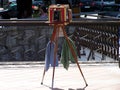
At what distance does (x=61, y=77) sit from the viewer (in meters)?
7.61

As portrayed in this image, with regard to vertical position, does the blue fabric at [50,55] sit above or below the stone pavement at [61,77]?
above

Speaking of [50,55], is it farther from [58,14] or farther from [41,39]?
[41,39]

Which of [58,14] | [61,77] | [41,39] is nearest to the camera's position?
[58,14]

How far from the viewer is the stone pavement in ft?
22.5

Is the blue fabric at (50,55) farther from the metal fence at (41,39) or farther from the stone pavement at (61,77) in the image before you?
the metal fence at (41,39)

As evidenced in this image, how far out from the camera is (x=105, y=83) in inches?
278

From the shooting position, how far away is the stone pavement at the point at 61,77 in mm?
6867

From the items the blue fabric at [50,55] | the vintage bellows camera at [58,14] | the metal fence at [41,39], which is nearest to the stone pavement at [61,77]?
the blue fabric at [50,55]

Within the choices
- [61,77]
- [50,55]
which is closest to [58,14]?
[50,55]

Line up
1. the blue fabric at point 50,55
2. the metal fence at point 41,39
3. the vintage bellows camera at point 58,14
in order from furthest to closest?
the metal fence at point 41,39 < the blue fabric at point 50,55 < the vintage bellows camera at point 58,14

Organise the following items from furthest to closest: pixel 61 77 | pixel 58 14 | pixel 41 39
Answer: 1. pixel 41 39
2. pixel 61 77
3. pixel 58 14

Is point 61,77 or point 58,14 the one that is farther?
point 61,77

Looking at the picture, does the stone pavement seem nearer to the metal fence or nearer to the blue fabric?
the blue fabric

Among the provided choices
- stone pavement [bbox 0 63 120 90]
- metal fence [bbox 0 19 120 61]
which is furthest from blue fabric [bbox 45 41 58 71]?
metal fence [bbox 0 19 120 61]
